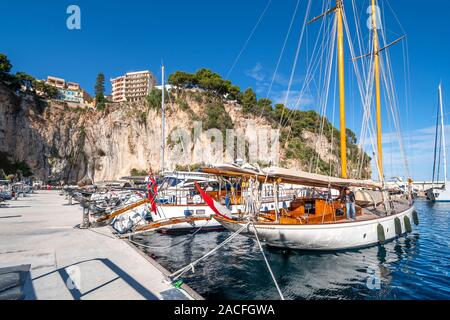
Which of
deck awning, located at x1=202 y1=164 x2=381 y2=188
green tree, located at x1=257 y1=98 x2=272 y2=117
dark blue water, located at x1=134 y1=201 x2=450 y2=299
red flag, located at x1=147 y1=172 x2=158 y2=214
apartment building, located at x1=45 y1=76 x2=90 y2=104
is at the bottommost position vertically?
dark blue water, located at x1=134 y1=201 x2=450 y2=299

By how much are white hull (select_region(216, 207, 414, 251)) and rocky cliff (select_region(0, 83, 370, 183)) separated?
153 ft

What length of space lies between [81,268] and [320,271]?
7111mm

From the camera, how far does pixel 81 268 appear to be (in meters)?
6.33

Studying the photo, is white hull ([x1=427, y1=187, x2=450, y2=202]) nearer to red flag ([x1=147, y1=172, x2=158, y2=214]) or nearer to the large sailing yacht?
the large sailing yacht

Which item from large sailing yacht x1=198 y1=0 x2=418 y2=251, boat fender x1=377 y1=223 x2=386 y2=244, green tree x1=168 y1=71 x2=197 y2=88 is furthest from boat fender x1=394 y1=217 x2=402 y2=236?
green tree x1=168 y1=71 x2=197 y2=88

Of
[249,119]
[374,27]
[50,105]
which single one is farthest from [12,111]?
[374,27]

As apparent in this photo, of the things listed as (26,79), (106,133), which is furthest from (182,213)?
(26,79)

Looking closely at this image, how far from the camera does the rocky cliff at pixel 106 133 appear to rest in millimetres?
58031

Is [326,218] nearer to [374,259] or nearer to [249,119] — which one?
[374,259]

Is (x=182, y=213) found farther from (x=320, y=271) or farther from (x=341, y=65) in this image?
(x=341, y=65)

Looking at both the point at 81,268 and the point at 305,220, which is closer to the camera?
the point at 81,268

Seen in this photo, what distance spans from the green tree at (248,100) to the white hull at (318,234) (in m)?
56.3

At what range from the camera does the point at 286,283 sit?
7.61 metres

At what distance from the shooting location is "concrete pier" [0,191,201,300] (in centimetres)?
498
